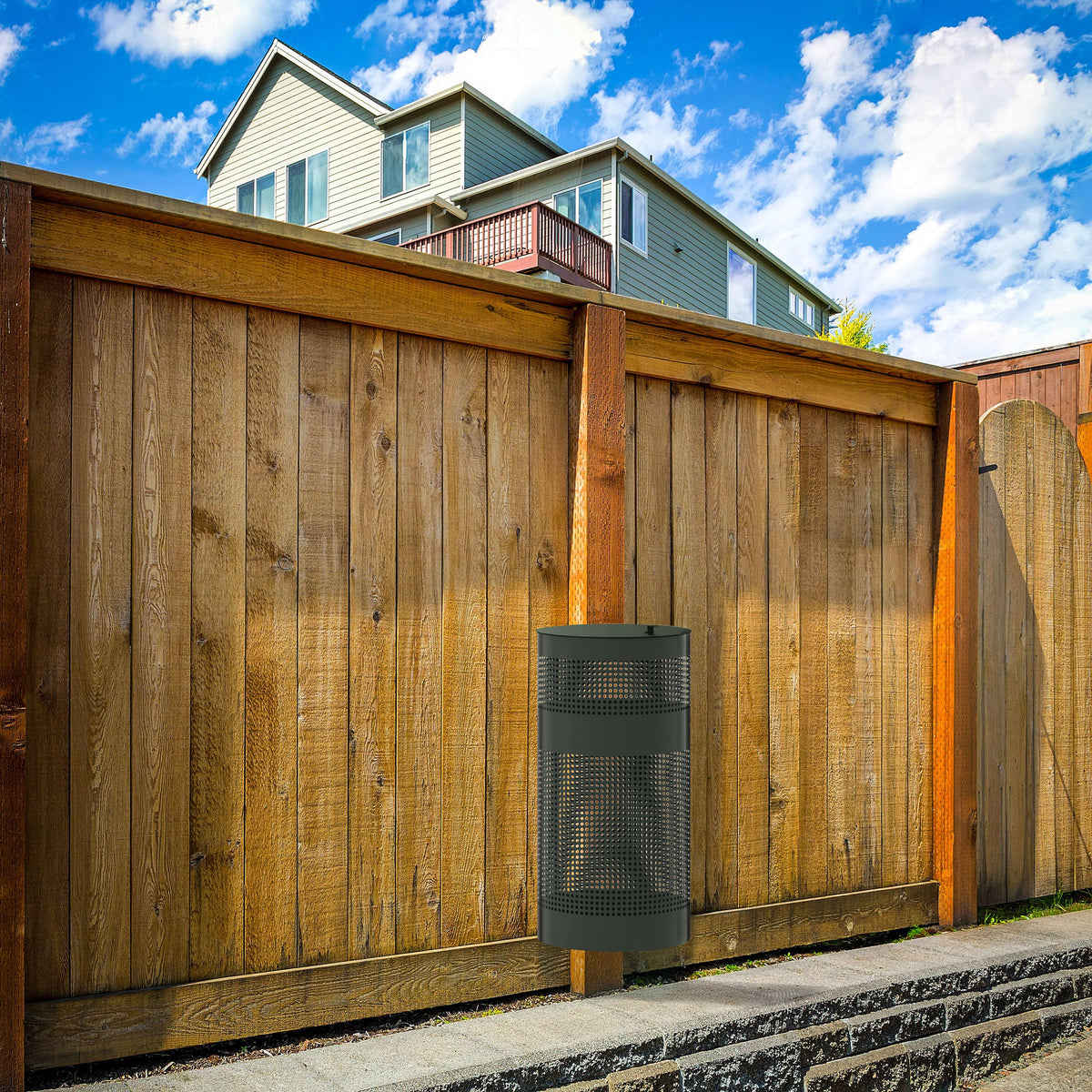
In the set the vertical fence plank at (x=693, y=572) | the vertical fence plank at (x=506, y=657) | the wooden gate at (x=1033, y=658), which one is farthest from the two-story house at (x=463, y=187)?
the vertical fence plank at (x=506, y=657)

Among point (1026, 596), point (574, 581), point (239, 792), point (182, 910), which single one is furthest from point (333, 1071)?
point (1026, 596)

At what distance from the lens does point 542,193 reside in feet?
53.3

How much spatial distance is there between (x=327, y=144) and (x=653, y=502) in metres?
16.4

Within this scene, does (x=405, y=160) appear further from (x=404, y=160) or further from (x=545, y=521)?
(x=545, y=521)

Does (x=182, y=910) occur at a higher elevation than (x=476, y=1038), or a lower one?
higher

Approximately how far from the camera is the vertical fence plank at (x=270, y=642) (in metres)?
2.65

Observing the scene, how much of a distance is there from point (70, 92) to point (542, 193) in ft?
116

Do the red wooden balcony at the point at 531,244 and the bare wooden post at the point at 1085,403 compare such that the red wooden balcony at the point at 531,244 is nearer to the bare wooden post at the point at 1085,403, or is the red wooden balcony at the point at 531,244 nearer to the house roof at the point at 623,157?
the house roof at the point at 623,157

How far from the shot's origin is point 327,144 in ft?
56.9

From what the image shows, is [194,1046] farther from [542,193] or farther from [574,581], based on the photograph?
[542,193]

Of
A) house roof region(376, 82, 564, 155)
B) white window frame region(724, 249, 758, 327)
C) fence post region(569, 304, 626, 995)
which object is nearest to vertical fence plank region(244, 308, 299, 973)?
fence post region(569, 304, 626, 995)

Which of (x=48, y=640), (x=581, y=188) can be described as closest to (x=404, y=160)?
(x=581, y=188)

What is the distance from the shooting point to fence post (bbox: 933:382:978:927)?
162 inches

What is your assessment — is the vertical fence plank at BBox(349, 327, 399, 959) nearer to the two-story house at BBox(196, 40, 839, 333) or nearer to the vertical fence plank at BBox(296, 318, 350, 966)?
the vertical fence plank at BBox(296, 318, 350, 966)
